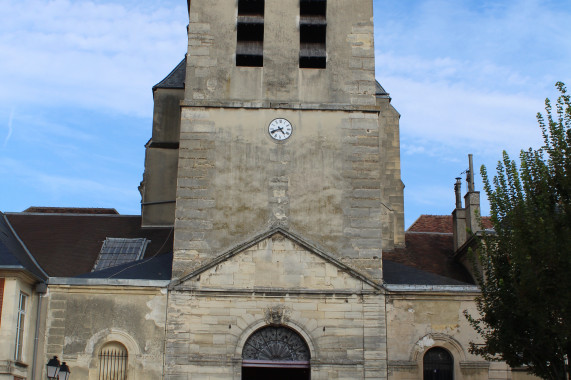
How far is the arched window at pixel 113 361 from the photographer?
746 inches

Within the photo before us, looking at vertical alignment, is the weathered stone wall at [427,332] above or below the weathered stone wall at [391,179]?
below

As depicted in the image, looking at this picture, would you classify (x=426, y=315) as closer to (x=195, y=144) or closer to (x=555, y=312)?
(x=555, y=312)

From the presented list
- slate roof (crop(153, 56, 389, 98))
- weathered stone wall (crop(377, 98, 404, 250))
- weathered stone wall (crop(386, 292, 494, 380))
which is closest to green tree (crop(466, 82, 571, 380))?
weathered stone wall (crop(386, 292, 494, 380))

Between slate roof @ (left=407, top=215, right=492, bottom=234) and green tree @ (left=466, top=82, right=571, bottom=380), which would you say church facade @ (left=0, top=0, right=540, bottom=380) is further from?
slate roof @ (left=407, top=215, right=492, bottom=234)

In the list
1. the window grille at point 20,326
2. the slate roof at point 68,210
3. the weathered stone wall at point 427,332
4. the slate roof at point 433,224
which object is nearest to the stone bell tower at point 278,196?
the weathered stone wall at point 427,332

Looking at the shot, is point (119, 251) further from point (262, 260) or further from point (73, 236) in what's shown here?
point (262, 260)

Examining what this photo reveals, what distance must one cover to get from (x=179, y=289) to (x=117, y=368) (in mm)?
2355

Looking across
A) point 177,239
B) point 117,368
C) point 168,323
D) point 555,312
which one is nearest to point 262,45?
point 177,239

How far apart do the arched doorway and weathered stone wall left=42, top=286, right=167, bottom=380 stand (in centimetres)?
214

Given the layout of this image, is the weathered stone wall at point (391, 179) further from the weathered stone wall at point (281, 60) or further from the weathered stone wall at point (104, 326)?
the weathered stone wall at point (104, 326)

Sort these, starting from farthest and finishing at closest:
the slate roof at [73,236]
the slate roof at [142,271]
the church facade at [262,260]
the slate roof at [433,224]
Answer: the slate roof at [433,224] < the slate roof at [73,236] < the slate roof at [142,271] < the church facade at [262,260]

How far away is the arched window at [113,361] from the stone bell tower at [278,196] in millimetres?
1122

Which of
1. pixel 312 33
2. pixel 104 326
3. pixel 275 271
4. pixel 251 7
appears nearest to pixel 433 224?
pixel 312 33

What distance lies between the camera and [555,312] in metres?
14.2
